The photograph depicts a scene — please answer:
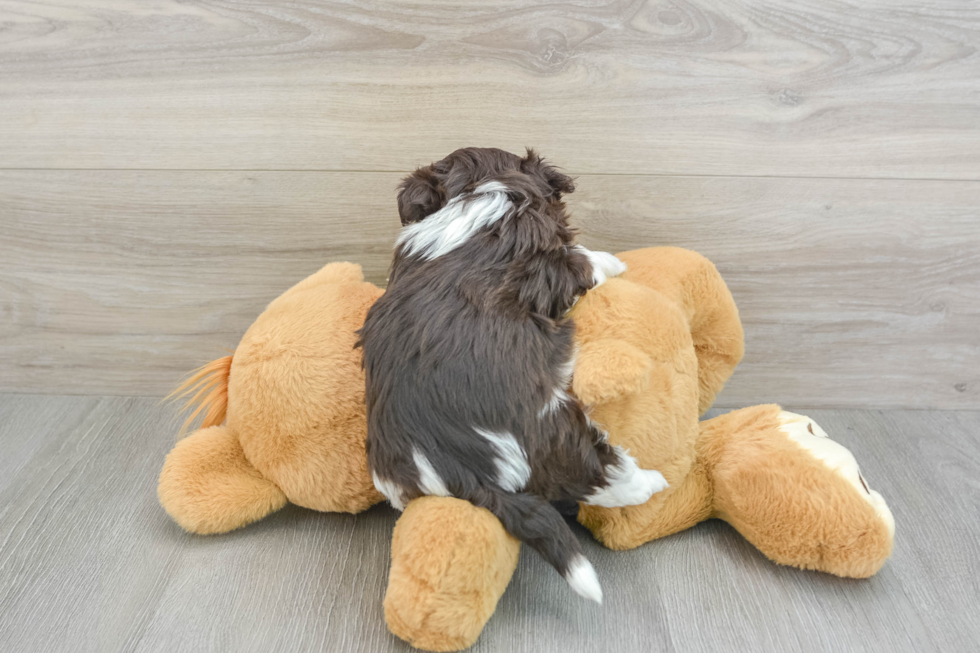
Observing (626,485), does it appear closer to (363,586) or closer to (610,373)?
(610,373)

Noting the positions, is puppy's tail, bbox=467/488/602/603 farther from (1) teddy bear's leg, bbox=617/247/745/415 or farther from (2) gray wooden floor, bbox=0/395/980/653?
(1) teddy bear's leg, bbox=617/247/745/415

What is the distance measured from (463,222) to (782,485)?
0.41 metres

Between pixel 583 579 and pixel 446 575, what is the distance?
0.12 meters

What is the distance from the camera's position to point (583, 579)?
59cm

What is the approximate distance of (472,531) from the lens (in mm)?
583

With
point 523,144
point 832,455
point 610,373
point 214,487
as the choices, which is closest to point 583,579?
point 610,373

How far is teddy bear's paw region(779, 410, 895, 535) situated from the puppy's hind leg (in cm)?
16

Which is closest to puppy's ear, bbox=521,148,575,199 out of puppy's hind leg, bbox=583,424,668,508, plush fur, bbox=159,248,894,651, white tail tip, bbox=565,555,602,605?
plush fur, bbox=159,248,894,651

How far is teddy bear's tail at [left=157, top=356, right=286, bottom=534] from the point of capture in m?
0.72

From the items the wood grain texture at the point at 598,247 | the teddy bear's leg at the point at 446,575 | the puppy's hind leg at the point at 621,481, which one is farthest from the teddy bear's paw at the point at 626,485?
the wood grain texture at the point at 598,247

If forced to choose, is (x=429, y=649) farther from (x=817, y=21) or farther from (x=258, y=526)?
(x=817, y=21)

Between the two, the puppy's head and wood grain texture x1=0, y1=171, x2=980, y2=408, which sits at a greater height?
the puppy's head

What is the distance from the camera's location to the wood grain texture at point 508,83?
82 cm

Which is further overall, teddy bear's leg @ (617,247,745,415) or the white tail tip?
teddy bear's leg @ (617,247,745,415)
